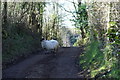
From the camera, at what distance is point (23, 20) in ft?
Result: 49.0

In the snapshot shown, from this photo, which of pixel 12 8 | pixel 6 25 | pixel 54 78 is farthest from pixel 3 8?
pixel 54 78

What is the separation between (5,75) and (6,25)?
16.3 ft

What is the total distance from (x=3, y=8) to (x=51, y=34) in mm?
12592

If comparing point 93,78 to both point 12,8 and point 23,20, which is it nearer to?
point 12,8

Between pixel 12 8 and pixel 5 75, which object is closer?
pixel 5 75

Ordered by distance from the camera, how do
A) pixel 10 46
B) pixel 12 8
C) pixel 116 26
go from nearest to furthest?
pixel 116 26, pixel 10 46, pixel 12 8

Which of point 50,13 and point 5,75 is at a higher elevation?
point 50,13

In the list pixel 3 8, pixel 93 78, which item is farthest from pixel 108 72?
pixel 3 8

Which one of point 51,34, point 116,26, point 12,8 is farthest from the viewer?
point 51,34

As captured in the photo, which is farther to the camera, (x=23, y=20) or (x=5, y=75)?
(x=23, y=20)

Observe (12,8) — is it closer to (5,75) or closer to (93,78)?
(5,75)

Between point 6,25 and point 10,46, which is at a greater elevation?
point 6,25

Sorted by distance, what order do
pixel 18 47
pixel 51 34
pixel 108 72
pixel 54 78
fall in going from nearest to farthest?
pixel 108 72 → pixel 54 78 → pixel 18 47 → pixel 51 34

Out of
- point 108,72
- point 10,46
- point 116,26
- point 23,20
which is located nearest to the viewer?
point 116,26
